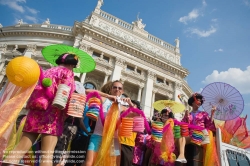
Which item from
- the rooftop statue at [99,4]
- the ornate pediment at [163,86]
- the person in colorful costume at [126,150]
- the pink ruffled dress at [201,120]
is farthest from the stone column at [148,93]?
the person in colorful costume at [126,150]

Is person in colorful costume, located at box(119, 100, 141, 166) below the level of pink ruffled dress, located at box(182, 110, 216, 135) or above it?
below

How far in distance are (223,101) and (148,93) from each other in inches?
550

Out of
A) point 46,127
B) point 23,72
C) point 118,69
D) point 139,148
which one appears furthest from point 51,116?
point 118,69

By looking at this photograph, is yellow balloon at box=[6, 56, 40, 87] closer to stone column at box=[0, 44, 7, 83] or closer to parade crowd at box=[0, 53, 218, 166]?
parade crowd at box=[0, 53, 218, 166]

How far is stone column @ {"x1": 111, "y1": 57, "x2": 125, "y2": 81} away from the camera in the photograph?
1675cm

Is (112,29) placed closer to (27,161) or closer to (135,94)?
(135,94)

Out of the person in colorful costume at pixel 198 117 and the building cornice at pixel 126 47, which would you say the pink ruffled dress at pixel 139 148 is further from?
the building cornice at pixel 126 47

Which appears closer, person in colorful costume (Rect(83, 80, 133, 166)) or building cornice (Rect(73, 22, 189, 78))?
person in colorful costume (Rect(83, 80, 133, 166))

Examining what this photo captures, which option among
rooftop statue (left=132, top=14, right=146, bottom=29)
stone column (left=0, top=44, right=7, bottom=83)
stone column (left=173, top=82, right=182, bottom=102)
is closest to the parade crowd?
stone column (left=173, top=82, right=182, bottom=102)

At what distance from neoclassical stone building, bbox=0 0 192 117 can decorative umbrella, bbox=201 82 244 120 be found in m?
12.8

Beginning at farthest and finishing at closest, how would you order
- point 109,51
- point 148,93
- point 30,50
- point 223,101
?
point 148,93 → point 109,51 → point 30,50 → point 223,101

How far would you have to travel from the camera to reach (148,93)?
17.8 meters

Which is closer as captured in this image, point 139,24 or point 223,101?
point 223,101

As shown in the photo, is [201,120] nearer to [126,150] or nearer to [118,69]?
[126,150]
